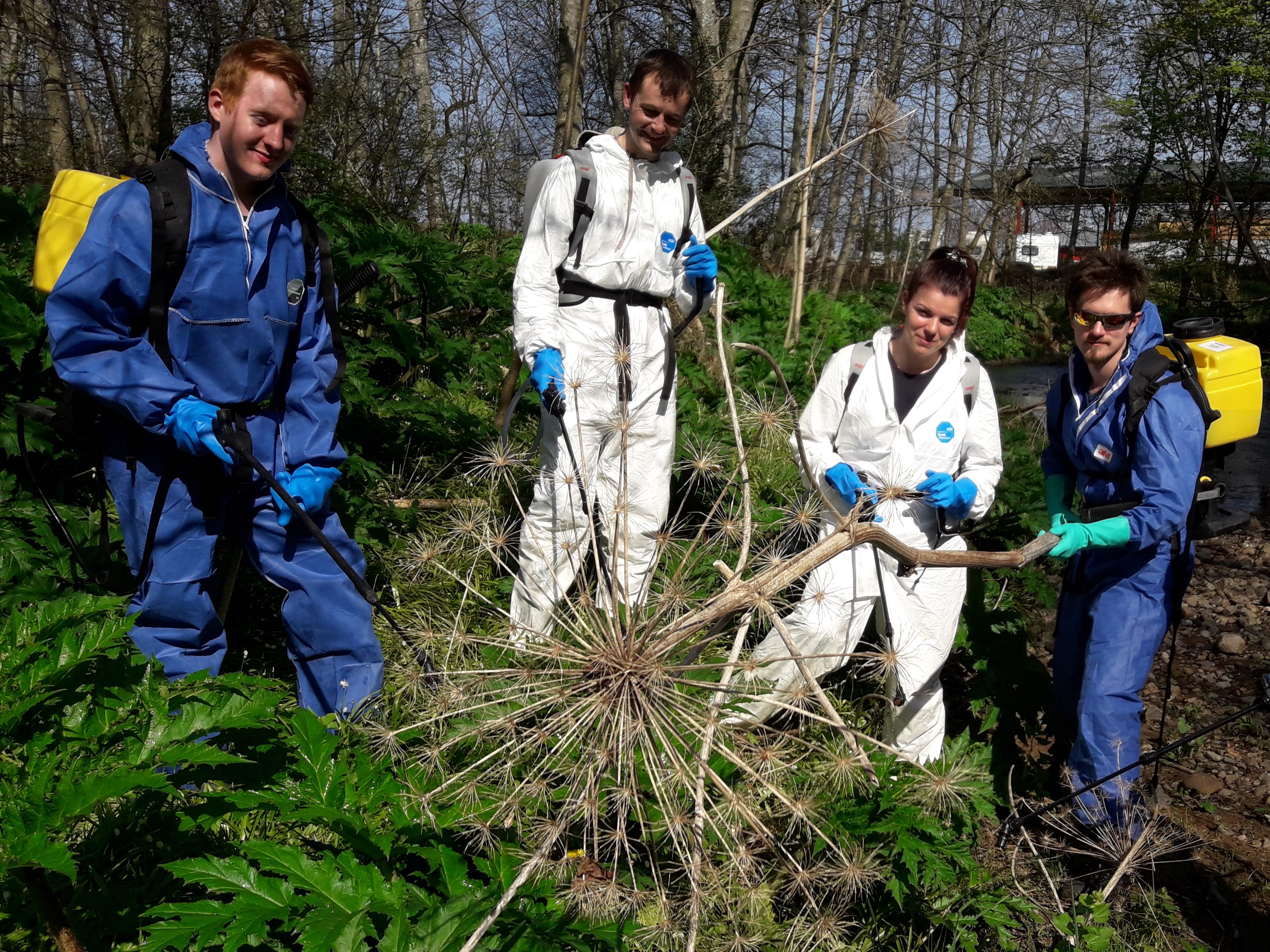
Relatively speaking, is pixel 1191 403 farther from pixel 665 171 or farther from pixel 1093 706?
pixel 665 171

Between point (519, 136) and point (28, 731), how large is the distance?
1905 cm

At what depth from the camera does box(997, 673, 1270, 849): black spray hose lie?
9.64 ft

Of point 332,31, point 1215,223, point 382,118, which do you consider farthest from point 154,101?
point 1215,223

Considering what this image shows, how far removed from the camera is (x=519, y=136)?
19.5 metres

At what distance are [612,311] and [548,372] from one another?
0.46m

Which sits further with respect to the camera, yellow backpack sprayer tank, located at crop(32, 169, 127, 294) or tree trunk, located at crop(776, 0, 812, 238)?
tree trunk, located at crop(776, 0, 812, 238)

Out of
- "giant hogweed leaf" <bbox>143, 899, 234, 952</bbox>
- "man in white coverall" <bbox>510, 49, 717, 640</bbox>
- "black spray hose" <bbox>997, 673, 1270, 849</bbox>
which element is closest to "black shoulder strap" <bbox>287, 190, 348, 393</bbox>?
"man in white coverall" <bbox>510, 49, 717, 640</bbox>

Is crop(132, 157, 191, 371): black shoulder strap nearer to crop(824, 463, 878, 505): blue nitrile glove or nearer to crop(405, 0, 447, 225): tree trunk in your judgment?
crop(824, 463, 878, 505): blue nitrile glove

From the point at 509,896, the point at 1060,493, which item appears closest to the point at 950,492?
the point at 1060,493

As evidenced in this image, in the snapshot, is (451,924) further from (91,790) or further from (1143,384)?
(1143,384)

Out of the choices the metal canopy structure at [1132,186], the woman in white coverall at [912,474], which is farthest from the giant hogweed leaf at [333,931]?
the metal canopy structure at [1132,186]

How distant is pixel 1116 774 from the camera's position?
3.12 meters

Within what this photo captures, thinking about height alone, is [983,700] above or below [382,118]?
below

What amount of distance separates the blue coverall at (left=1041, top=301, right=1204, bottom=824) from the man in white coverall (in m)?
1.78
